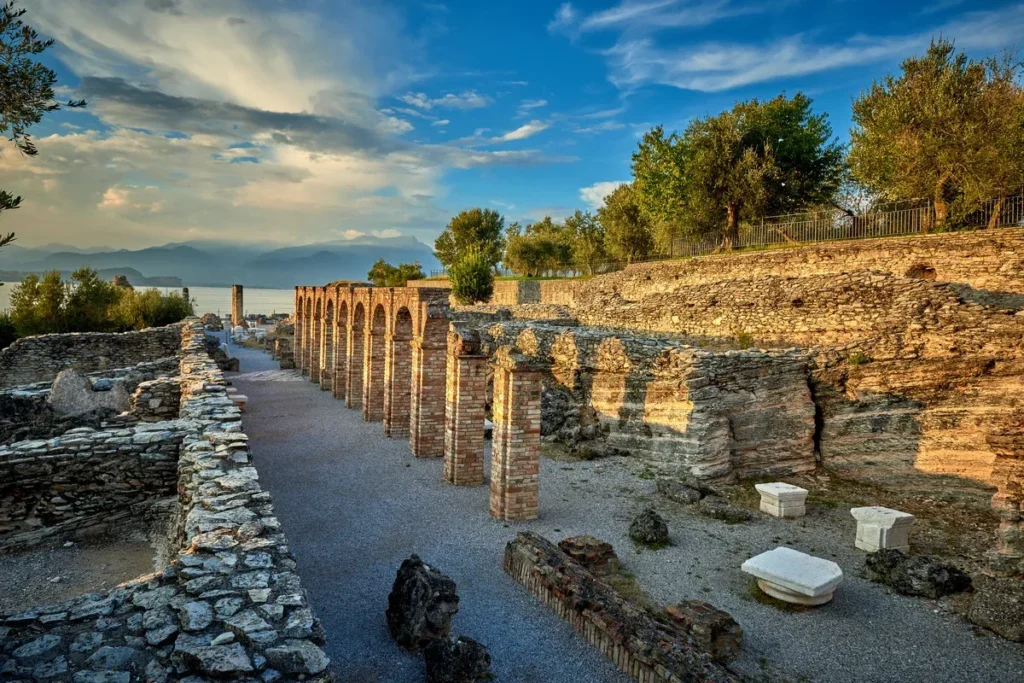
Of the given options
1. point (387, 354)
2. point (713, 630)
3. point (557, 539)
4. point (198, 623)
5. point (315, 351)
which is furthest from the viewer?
point (315, 351)

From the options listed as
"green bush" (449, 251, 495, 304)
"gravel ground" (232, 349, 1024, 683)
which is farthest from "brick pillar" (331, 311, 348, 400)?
"green bush" (449, 251, 495, 304)

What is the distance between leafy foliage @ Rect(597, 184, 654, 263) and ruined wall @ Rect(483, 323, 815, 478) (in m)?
31.8

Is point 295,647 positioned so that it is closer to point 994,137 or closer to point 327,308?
point 327,308

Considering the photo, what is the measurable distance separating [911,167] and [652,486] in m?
20.0

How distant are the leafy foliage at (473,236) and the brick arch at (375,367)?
48.4 m

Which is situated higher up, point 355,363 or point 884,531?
point 355,363

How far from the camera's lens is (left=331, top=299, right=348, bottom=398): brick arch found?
20688 mm

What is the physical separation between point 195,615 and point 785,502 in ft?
33.3

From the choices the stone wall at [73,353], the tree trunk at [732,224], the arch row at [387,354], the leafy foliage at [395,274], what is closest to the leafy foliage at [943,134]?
the tree trunk at [732,224]

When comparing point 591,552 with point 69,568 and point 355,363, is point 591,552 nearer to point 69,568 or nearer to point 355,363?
point 69,568

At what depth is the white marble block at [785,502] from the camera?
10719mm

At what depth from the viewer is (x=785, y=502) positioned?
10.7 metres

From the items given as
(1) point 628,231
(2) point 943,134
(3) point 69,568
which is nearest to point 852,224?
(2) point 943,134

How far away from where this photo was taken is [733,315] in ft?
66.5
